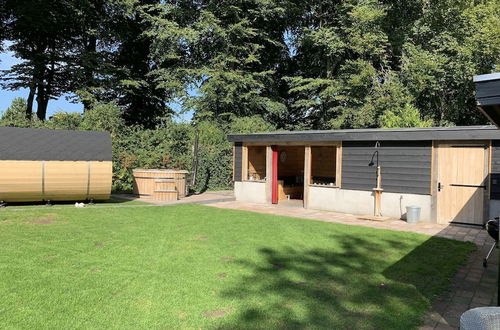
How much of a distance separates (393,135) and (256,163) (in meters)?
6.21

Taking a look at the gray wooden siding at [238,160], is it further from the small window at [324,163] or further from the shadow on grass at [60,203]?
the shadow on grass at [60,203]

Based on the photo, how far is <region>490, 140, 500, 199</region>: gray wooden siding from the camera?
9.90 metres

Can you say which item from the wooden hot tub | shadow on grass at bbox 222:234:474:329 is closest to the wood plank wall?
the wooden hot tub

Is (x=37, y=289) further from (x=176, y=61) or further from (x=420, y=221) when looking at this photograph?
(x=176, y=61)

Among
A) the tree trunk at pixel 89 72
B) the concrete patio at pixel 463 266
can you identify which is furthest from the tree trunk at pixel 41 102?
the concrete patio at pixel 463 266

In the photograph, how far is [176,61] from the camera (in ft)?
90.6

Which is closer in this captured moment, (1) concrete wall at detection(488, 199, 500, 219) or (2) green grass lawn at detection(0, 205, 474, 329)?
(2) green grass lawn at detection(0, 205, 474, 329)

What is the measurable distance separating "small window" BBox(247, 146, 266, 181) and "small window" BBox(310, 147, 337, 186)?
7.19ft

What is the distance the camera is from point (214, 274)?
577 centimetres

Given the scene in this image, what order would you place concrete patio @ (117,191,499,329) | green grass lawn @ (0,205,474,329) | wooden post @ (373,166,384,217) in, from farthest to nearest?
wooden post @ (373,166,384,217) → concrete patio @ (117,191,499,329) → green grass lawn @ (0,205,474,329)

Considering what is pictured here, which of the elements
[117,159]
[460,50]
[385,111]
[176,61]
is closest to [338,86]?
[385,111]

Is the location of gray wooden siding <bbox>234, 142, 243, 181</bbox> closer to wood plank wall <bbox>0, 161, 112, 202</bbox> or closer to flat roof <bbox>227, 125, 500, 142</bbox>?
flat roof <bbox>227, 125, 500, 142</bbox>

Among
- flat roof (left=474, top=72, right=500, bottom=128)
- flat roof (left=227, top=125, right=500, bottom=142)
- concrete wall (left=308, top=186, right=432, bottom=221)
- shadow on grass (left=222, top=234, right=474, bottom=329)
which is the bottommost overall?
shadow on grass (left=222, top=234, right=474, bottom=329)

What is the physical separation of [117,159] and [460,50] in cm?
1806
